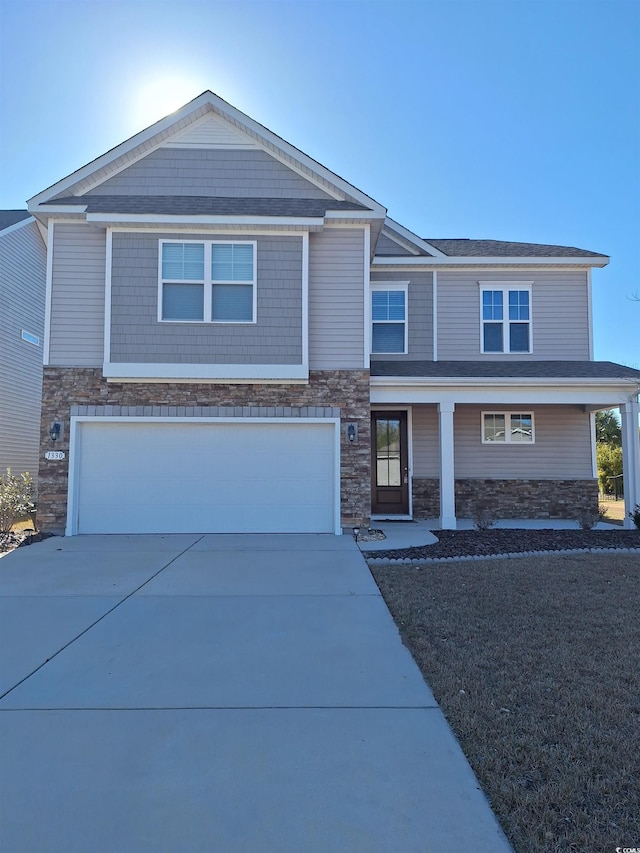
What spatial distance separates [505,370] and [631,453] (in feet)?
9.68

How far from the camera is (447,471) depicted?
10.7 m

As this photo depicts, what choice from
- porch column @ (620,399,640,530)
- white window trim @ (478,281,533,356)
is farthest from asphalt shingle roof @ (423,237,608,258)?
porch column @ (620,399,640,530)

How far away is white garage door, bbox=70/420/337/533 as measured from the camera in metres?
10.1

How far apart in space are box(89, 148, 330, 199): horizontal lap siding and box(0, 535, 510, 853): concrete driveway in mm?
7760

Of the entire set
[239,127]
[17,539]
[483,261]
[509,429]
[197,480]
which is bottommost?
[17,539]

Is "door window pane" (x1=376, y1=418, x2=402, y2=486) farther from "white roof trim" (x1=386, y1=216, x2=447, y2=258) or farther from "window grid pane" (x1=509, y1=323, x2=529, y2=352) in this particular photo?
"white roof trim" (x1=386, y1=216, x2=447, y2=258)

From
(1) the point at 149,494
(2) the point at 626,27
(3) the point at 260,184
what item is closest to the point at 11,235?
(3) the point at 260,184

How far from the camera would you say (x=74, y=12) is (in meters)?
9.28

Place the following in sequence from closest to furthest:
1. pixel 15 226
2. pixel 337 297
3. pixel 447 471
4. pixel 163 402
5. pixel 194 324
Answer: pixel 194 324, pixel 163 402, pixel 337 297, pixel 447 471, pixel 15 226

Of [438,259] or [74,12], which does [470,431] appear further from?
[74,12]

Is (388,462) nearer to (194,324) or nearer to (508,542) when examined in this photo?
(508,542)

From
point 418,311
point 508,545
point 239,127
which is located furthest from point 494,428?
point 239,127

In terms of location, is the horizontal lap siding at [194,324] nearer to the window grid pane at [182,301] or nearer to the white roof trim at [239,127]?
Answer: the window grid pane at [182,301]

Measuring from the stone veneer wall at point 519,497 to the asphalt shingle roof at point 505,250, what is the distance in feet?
17.5
